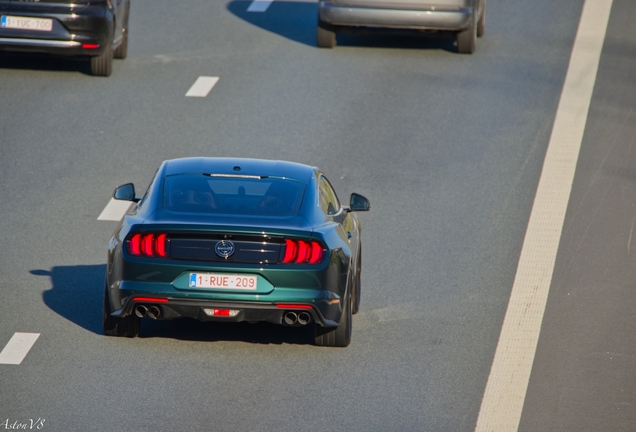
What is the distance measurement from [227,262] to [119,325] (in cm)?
117

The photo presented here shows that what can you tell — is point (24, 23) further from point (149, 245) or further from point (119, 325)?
point (149, 245)

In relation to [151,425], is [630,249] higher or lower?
lower

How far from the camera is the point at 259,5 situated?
2223 cm

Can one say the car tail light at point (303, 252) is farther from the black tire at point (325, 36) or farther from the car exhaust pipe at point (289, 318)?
the black tire at point (325, 36)

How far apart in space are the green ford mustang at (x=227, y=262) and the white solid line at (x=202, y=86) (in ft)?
27.1

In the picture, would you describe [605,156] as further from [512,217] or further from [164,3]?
[164,3]

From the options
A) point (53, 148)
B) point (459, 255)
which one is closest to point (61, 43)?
point (53, 148)

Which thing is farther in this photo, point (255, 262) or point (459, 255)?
point (459, 255)

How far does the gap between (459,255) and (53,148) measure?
17.9ft

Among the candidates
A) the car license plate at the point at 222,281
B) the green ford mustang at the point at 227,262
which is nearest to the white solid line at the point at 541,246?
the green ford mustang at the point at 227,262

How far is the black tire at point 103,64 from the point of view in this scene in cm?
1744

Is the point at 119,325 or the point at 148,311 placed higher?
the point at 148,311

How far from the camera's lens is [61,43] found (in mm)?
16609

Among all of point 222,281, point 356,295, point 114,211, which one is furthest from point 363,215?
point 222,281
